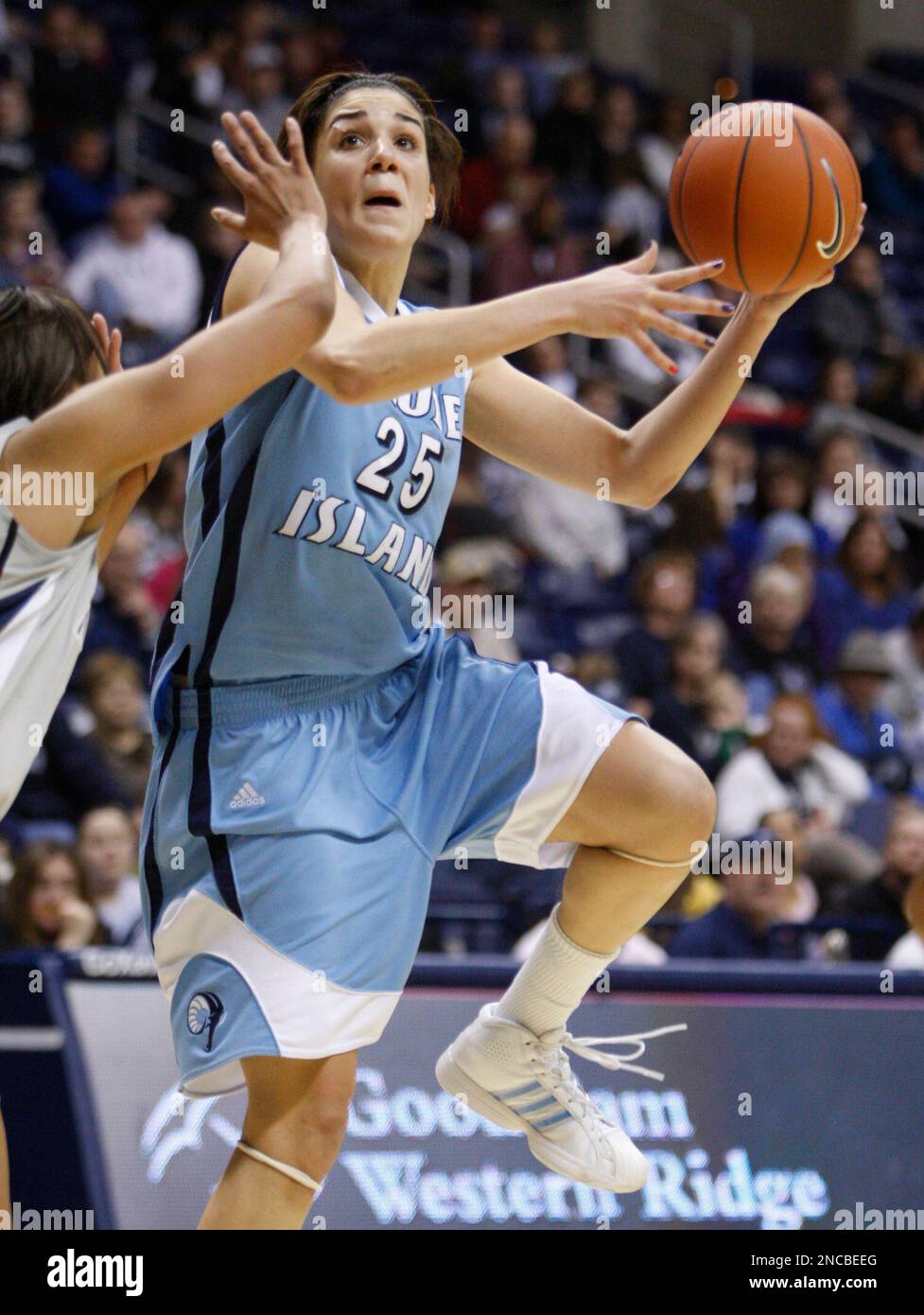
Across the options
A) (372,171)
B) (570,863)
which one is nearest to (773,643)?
(570,863)

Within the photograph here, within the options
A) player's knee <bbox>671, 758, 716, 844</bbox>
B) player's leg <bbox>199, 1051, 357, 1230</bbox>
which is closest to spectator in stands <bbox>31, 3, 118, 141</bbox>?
player's knee <bbox>671, 758, 716, 844</bbox>

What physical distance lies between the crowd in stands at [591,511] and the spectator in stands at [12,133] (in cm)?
3

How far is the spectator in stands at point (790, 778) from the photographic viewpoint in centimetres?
709

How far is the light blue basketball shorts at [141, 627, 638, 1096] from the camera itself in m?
3.00

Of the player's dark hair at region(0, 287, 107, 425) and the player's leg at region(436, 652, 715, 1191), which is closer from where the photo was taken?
the player's dark hair at region(0, 287, 107, 425)

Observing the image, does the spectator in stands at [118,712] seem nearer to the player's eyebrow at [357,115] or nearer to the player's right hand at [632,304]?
the player's eyebrow at [357,115]

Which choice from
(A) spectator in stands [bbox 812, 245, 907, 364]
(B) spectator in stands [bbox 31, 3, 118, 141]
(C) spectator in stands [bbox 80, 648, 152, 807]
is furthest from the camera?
(A) spectator in stands [bbox 812, 245, 907, 364]

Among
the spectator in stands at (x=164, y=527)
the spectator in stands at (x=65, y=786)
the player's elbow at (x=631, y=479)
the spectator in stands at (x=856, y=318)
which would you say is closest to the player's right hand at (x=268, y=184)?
the player's elbow at (x=631, y=479)

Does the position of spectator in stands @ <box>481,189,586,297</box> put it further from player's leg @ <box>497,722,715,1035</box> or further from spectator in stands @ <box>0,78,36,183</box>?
player's leg @ <box>497,722,715,1035</box>

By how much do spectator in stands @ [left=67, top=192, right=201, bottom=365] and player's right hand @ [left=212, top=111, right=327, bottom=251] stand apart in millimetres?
6252

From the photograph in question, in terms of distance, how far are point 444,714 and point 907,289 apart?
10139 millimetres
